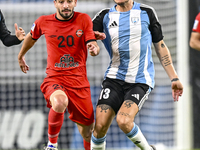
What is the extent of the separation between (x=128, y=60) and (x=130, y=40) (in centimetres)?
25

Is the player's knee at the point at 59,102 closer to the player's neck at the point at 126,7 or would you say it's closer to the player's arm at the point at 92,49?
the player's arm at the point at 92,49

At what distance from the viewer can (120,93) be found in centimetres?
473

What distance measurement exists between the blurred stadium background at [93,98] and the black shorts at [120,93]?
11.8 ft

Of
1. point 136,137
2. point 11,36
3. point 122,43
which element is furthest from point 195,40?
point 11,36

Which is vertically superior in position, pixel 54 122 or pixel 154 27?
pixel 154 27

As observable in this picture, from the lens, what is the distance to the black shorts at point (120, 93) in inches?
181

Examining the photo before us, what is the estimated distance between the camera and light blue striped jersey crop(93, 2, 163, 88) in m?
4.75

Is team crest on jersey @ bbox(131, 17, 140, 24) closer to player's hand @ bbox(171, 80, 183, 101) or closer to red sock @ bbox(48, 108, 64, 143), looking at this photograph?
player's hand @ bbox(171, 80, 183, 101)

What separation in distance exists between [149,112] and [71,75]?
4380 mm

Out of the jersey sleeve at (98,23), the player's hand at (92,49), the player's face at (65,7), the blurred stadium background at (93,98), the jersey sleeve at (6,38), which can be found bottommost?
the blurred stadium background at (93,98)

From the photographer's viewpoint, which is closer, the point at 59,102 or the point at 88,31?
the point at 59,102

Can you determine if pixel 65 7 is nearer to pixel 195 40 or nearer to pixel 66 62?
pixel 66 62

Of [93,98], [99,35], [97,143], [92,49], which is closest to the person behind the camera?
[92,49]

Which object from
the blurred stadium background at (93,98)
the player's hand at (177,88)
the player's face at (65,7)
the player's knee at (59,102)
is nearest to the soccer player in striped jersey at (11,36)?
the player's face at (65,7)
